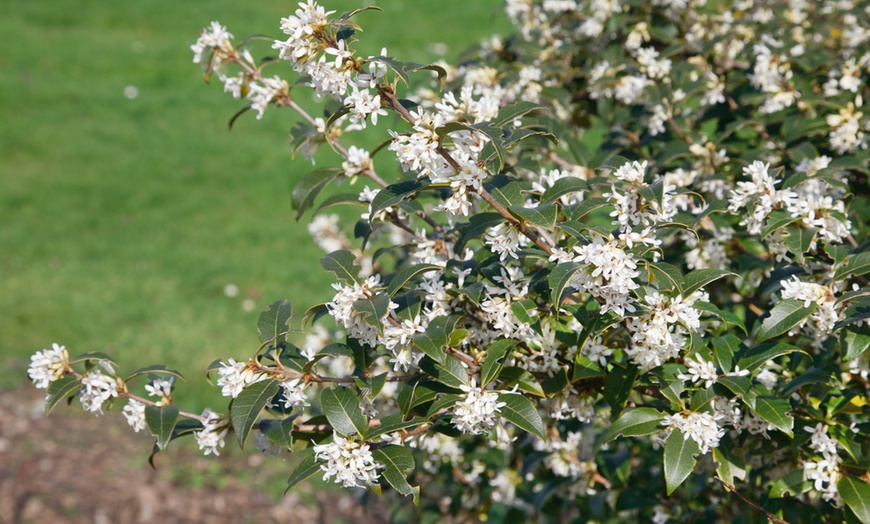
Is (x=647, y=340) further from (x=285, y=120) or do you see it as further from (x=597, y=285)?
(x=285, y=120)

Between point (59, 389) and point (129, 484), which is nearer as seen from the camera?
point (59, 389)

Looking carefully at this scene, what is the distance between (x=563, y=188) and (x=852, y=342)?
58 cm

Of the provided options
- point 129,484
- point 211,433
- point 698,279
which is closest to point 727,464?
point 698,279

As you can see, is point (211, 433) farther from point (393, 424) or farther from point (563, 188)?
point (563, 188)

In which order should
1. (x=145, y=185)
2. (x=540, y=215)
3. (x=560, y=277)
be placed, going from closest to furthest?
(x=560, y=277)
(x=540, y=215)
(x=145, y=185)

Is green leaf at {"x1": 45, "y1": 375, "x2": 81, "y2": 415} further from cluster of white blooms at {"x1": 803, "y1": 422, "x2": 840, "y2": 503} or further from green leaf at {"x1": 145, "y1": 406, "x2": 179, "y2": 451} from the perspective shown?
cluster of white blooms at {"x1": 803, "y1": 422, "x2": 840, "y2": 503}

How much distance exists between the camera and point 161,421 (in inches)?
62.7

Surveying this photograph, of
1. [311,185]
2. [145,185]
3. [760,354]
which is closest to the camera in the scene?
[760,354]

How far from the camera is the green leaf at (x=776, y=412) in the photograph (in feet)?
4.65

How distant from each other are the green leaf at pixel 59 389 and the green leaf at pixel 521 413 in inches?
34.2

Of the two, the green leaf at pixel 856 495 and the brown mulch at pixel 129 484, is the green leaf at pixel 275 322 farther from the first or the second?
the brown mulch at pixel 129 484

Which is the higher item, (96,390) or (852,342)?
(852,342)

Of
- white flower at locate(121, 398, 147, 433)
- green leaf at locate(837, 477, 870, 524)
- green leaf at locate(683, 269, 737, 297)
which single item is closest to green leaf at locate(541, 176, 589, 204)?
green leaf at locate(683, 269, 737, 297)

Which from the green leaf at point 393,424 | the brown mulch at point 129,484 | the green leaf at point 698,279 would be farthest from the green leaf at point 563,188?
the brown mulch at point 129,484
